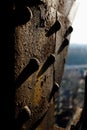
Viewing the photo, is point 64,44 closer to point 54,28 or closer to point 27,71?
point 54,28

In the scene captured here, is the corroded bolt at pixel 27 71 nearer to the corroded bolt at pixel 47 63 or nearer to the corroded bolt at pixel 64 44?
the corroded bolt at pixel 47 63

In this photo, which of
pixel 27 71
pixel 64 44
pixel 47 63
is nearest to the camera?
pixel 27 71

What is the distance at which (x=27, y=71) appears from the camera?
1.20 m

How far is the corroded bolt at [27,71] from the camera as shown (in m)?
1.16

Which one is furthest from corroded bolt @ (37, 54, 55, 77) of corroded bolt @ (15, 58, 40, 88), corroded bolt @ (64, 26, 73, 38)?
corroded bolt @ (64, 26, 73, 38)

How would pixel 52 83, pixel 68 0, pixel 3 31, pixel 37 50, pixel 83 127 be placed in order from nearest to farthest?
pixel 3 31 → pixel 37 50 → pixel 52 83 → pixel 68 0 → pixel 83 127

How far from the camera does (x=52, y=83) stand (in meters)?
1.38

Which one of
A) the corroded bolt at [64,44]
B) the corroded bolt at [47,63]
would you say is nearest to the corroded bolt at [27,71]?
the corroded bolt at [47,63]

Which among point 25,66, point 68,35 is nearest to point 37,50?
point 25,66

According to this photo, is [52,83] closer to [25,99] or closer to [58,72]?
[58,72]

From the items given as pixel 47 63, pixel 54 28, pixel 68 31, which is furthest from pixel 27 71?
pixel 68 31

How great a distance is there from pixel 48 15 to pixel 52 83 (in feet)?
0.97

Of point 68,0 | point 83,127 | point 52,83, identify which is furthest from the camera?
point 83,127

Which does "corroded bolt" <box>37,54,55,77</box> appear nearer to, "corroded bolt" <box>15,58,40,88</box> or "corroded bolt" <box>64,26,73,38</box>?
"corroded bolt" <box>15,58,40,88</box>
